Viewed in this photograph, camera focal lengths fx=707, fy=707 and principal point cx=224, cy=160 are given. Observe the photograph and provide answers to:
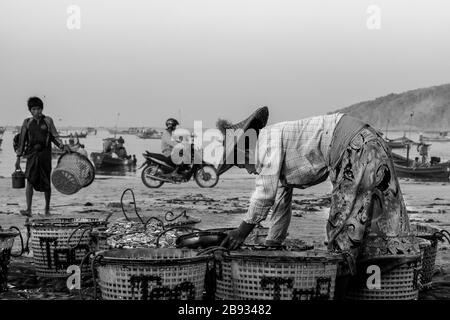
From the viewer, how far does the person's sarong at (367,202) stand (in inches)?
152

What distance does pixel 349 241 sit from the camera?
390cm

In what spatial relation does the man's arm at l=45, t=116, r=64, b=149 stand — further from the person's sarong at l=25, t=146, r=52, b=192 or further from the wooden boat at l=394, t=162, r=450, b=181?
the wooden boat at l=394, t=162, r=450, b=181

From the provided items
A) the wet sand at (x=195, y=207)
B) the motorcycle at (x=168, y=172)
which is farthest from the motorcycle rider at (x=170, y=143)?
the wet sand at (x=195, y=207)

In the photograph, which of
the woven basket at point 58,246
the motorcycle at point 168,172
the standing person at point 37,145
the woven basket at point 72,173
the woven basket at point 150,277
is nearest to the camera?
the woven basket at point 150,277

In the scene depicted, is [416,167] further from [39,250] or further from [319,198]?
[39,250]

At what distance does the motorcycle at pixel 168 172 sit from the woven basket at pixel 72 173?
438cm

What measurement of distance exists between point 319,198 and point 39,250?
7950 millimetres

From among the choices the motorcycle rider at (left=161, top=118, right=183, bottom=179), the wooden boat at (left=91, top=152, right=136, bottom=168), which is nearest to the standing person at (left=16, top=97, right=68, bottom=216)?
the motorcycle rider at (left=161, top=118, right=183, bottom=179)

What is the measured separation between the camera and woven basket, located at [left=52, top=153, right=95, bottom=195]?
8.97 metres

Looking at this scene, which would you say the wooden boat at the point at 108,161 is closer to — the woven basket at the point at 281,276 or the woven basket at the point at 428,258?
the woven basket at the point at 428,258

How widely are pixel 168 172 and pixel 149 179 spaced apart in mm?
824

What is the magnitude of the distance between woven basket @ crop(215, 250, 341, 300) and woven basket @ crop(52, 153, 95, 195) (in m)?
5.58

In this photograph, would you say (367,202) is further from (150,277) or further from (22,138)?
(22,138)

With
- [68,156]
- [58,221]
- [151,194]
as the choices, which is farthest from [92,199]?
→ [58,221]
